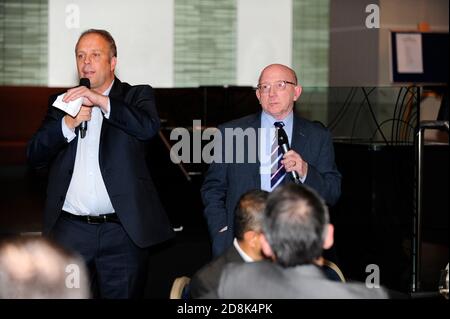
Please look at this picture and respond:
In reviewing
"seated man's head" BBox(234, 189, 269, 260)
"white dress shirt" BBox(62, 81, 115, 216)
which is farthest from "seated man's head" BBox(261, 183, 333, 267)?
"white dress shirt" BBox(62, 81, 115, 216)

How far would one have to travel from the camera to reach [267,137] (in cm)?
368

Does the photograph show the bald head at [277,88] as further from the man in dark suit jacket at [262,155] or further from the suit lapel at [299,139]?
the suit lapel at [299,139]

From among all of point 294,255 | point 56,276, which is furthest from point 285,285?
point 56,276

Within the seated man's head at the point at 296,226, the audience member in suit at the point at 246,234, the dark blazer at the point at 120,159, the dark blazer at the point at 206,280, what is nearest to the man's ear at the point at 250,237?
the audience member in suit at the point at 246,234

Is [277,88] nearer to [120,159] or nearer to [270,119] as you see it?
[270,119]

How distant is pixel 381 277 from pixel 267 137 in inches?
109

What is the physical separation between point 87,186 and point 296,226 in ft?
5.96

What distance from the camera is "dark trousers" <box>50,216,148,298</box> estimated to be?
3793 mm

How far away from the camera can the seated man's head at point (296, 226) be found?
6.89 ft

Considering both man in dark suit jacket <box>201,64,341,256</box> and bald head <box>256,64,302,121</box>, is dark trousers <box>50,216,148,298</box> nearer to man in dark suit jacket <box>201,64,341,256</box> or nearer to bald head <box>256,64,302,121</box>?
man in dark suit jacket <box>201,64,341,256</box>

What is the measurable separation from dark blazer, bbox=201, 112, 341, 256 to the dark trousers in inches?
16.6

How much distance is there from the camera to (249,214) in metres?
2.97
